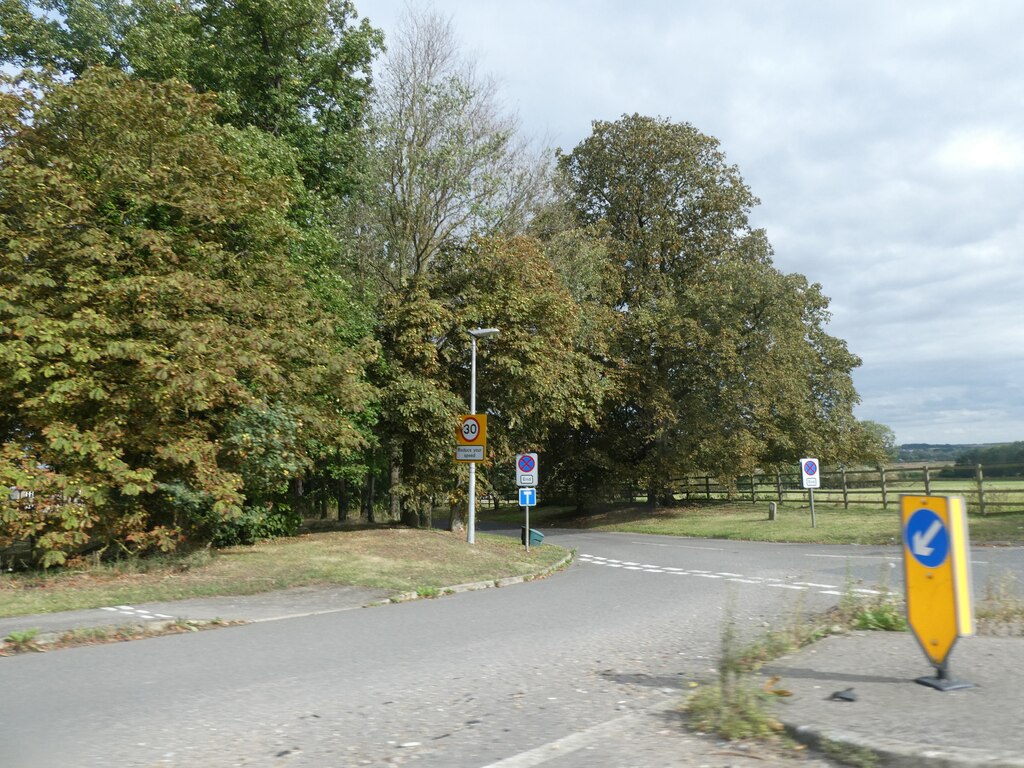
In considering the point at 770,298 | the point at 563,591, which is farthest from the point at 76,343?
the point at 770,298

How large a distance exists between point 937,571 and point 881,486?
28.1 metres

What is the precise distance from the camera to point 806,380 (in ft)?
123

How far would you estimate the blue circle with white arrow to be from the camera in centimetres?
559

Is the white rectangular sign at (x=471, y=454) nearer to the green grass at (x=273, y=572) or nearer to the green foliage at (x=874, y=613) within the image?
the green grass at (x=273, y=572)

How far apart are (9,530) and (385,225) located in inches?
606

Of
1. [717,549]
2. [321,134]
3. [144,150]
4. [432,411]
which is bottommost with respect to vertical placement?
[717,549]

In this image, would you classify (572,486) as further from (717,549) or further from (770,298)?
(717,549)

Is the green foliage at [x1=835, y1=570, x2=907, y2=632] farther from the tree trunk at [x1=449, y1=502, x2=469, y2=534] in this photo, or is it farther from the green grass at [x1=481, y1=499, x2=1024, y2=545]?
the tree trunk at [x1=449, y1=502, x2=469, y2=534]

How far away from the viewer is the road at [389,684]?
510 centimetres

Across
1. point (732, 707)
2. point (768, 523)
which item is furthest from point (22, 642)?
point (768, 523)

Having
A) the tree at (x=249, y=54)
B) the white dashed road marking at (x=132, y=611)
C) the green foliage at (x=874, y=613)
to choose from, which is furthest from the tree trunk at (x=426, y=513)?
the green foliage at (x=874, y=613)

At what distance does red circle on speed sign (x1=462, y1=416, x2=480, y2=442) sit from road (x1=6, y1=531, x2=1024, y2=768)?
9.39 m

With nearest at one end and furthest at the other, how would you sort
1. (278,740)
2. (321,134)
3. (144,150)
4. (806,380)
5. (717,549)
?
(278,740)
(144,150)
(717,549)
(321,134)
(806,380)

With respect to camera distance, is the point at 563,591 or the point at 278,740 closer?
the point at 278,740
